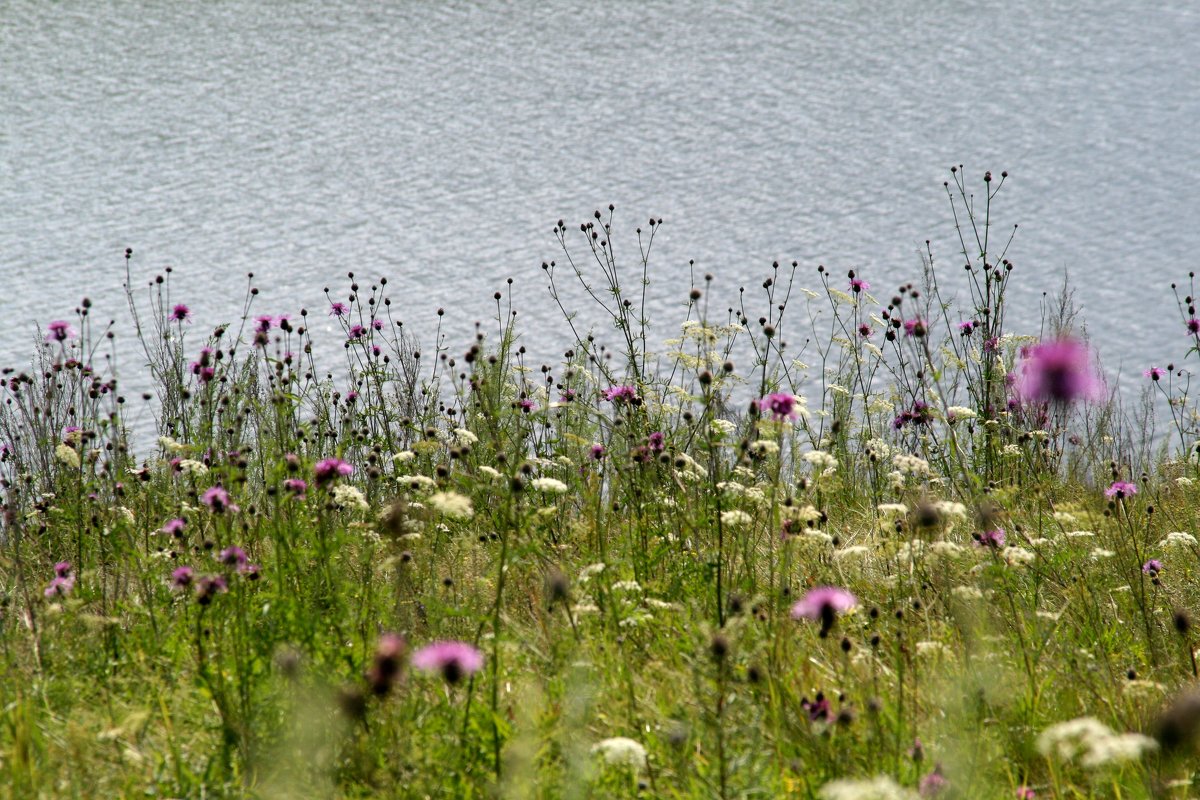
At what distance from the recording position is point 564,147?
985 centimetres

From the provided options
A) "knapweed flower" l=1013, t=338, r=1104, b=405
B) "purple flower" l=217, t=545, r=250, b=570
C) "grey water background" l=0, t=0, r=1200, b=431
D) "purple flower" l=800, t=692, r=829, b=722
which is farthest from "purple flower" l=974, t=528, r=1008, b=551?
"grey water background" l=0, t=0, r=1200, b=431

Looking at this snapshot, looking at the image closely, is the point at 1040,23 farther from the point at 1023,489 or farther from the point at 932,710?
the point at 932,710

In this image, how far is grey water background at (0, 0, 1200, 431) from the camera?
25.7ft

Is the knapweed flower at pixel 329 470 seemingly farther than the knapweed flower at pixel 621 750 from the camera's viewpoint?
Yes

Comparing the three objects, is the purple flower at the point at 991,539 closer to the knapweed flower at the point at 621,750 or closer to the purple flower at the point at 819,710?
the purple flower at the point at 819,710

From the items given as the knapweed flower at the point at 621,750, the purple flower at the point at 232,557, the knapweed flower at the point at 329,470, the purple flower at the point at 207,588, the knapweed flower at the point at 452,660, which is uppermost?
the knapweed flower at the point at 329,470

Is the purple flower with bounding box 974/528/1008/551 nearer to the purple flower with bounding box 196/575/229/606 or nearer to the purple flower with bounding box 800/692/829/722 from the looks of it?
the purple flower with bounding box 800/692/829/722

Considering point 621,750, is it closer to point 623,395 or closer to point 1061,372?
point 1061,372

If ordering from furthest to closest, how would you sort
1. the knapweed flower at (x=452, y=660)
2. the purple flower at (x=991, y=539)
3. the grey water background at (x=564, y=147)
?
the grey water background at (x=564, y=147) → the purple flower at (x=991, y=539) → the knapweed flower at (x=452, y=660)

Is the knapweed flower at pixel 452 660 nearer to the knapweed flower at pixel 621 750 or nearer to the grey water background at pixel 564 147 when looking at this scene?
the knapweed flower at pixel 621 750

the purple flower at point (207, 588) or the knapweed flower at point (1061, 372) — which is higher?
the knapweed flower at point (1061, 372)

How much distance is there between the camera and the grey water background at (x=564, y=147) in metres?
7.84

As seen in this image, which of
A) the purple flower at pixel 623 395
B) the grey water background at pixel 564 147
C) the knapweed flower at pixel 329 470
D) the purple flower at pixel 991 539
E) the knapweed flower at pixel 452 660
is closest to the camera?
the knapweed flower at pixel 452 660

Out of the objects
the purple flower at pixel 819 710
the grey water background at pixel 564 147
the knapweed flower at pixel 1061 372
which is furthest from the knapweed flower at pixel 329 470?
the grey water background at pixel 564 147
